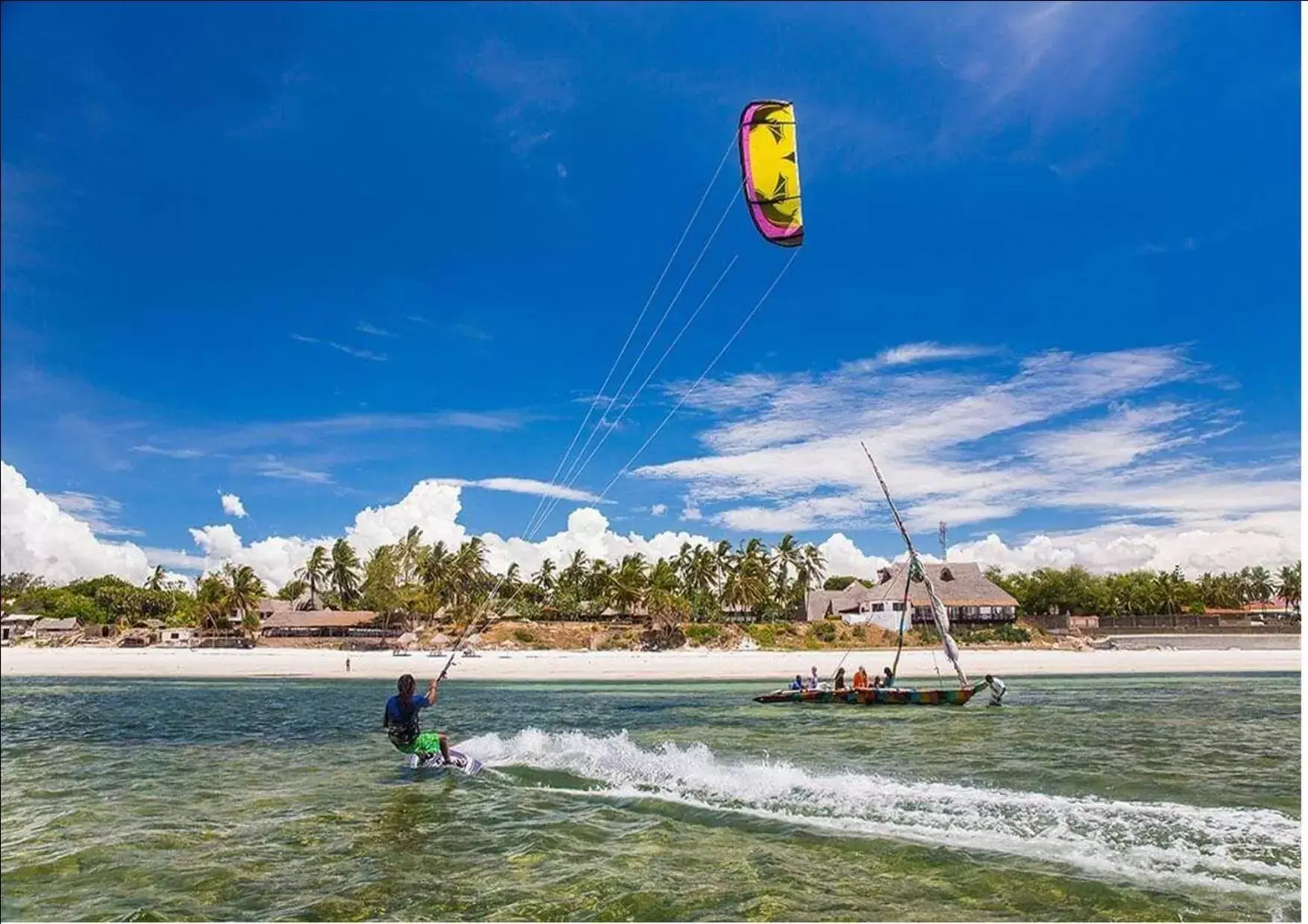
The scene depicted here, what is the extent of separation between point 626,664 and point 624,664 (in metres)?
0.09

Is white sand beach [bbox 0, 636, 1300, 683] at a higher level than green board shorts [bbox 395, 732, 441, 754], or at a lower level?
lower

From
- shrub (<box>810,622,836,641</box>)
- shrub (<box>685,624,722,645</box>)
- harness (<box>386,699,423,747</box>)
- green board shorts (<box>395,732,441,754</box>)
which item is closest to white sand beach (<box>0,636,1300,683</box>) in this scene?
shrub (<box>685,624,722,645</box>)

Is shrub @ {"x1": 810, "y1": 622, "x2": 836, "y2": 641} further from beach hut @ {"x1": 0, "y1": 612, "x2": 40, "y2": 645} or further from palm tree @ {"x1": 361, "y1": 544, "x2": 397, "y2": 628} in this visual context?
beach hut @ {"x1": 0, "y1": 612, "x2": 40, "y2": 645}

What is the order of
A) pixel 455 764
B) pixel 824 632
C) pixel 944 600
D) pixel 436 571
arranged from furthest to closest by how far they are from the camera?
pixel 436 571 → pixel 944 600 → pixel 824 632 → pixel 455 764

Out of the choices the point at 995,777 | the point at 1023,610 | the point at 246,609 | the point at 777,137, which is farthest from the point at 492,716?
the point at 1023,610

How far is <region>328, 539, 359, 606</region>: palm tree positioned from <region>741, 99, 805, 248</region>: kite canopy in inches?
3340

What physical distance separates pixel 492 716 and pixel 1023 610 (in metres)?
71.4

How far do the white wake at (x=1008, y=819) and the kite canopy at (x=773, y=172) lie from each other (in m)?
7.26

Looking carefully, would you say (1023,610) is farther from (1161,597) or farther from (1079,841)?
(1079,841)

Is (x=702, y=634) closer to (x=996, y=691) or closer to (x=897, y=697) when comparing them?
(x=897, y=697)

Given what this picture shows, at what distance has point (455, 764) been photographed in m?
14.6

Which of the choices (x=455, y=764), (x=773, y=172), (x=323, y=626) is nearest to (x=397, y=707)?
(x=455, y=764)

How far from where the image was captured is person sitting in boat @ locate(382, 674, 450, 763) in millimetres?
13789

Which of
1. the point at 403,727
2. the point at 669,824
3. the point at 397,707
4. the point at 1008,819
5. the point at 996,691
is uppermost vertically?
the point at 397,707
